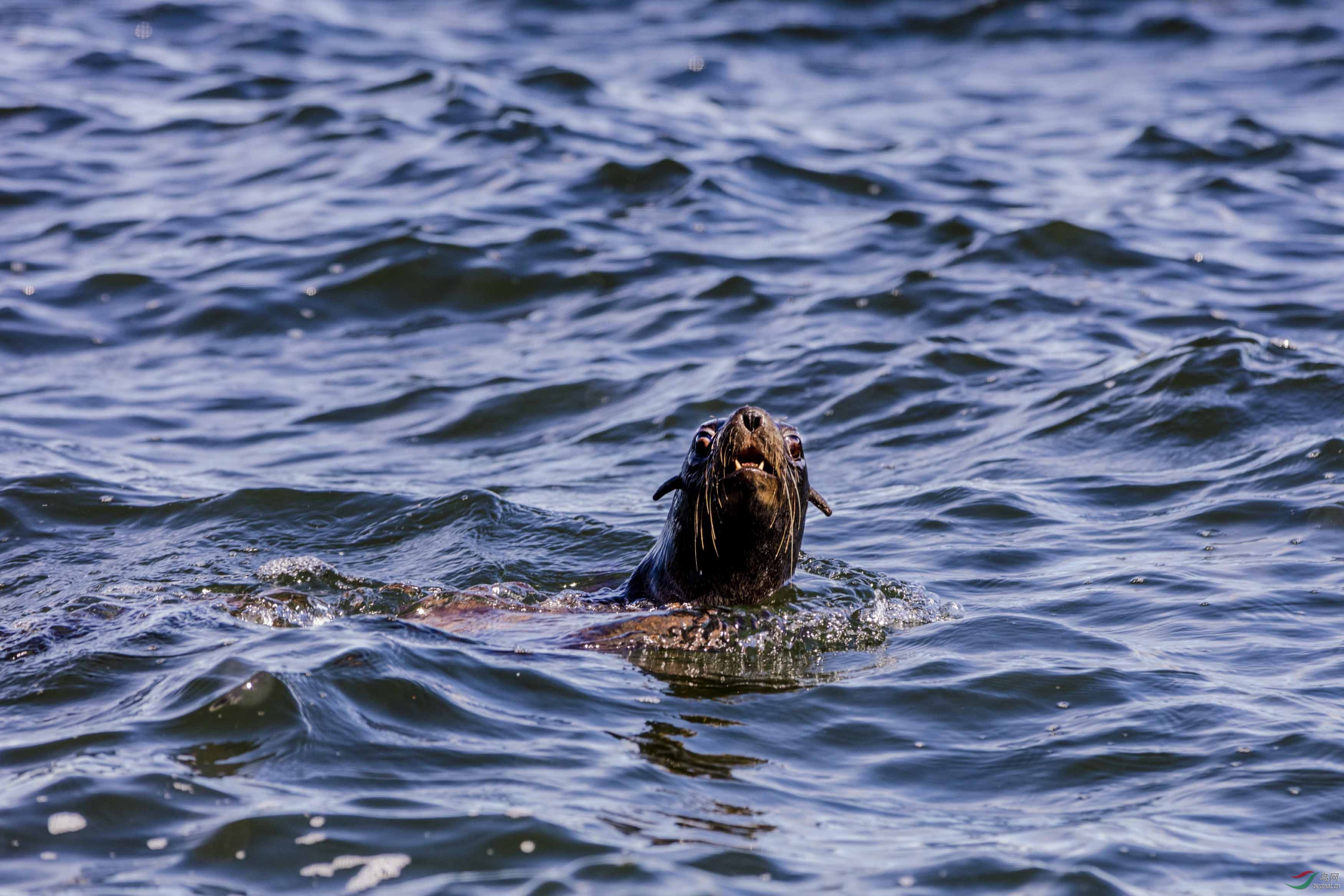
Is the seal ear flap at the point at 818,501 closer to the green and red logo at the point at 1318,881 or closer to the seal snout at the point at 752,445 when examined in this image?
the seal snout at the point at 752,445

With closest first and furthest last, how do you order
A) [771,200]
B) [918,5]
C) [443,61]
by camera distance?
[771,200], [443,61], [918,5]

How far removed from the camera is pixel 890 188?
15523 millimetres

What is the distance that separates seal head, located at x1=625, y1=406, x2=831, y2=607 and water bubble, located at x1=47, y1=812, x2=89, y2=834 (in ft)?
9.33

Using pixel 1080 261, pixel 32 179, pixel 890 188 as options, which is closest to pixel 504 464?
pixel 1080 261

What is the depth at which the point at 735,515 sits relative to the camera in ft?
21.7

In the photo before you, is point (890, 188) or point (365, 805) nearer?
point (365, 805)

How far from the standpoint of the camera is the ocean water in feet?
15.9

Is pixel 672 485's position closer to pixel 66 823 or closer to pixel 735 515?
pixel 735 515

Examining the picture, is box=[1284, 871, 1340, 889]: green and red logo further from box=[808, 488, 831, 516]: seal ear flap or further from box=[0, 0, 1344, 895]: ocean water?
box=[808, 488, 831, 516]: seal ear flap

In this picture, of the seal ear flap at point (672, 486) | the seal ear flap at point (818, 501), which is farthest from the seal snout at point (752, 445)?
the seal ear flap at point (818, 501)

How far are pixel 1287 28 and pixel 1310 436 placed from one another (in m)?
14.8

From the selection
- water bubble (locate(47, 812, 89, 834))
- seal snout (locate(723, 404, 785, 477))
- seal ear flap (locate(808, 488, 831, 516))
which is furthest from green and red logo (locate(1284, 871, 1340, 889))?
water bubble (locate(47, 812, 89, 834))

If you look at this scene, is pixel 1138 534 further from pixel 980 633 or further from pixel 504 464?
pixel 504 464

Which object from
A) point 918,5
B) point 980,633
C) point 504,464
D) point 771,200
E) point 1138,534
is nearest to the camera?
point 980,633
